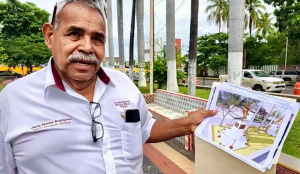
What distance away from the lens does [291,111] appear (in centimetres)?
124

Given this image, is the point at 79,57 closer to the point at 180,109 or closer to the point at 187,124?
the point at 187,124

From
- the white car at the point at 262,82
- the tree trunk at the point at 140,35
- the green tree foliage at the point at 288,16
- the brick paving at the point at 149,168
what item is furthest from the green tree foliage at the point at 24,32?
the brick paving at the point at 149,168

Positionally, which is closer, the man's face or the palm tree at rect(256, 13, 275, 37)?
the man's face

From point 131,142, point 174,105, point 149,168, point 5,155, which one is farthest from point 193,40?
point 5,155

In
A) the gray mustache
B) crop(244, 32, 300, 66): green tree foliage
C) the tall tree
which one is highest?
the tall tree

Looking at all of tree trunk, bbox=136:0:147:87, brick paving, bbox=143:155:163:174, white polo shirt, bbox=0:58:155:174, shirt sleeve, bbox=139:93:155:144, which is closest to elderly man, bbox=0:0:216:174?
white polo shirt, bbox=0:58:155:174

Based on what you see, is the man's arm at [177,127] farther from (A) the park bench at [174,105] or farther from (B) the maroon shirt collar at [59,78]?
(A) the park bench at [174,105]

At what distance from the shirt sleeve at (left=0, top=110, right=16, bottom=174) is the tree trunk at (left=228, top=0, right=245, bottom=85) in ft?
18.4

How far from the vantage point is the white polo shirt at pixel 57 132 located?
43.9 inches

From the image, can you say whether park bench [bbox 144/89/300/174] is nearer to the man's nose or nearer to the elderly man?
the elderly man

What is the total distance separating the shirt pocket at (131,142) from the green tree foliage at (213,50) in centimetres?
2838

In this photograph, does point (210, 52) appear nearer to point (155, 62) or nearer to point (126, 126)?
point (155, 62)

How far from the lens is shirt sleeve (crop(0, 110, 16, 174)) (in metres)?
1.12

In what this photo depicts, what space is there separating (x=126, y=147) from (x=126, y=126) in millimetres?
109
